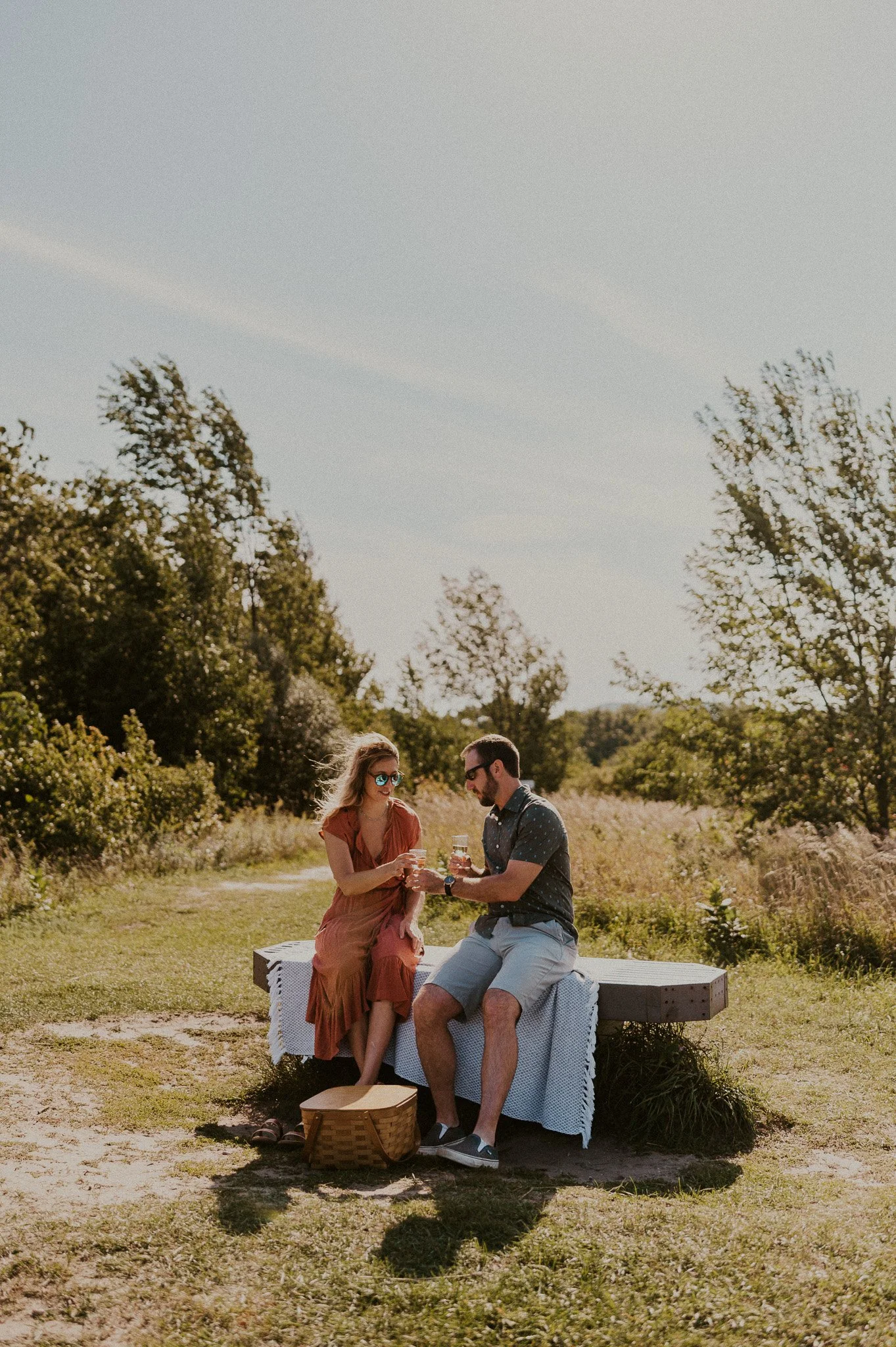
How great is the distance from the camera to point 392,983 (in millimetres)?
5324

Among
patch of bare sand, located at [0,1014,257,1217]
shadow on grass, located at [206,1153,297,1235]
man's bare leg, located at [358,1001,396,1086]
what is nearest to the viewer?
shadow on grass, located at [206,1153,297,1235]

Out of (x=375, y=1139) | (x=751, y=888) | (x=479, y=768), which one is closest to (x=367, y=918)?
(x=479, y=768)

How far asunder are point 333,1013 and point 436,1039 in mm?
523

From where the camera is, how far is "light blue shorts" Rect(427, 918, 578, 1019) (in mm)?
4949

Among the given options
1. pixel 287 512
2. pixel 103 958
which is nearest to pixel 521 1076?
pixel 103 958

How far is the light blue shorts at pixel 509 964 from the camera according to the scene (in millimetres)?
4949

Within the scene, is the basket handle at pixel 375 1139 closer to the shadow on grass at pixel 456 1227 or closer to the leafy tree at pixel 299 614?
the shadow on grass at pixel 456 1227

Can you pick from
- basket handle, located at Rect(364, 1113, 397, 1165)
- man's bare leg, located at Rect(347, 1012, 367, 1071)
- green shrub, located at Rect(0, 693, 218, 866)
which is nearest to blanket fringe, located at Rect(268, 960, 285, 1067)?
man's bare leg, located at Rect(347, 1012, 367, 1071)

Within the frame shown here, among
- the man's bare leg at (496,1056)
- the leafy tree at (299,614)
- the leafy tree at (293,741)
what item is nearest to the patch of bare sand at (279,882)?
the man's bare leg at (496,1056)

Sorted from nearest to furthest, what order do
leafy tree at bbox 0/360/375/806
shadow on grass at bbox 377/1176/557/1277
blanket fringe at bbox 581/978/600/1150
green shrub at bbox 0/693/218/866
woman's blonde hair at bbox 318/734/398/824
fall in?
shadow on grass at bbox 377/1176/557/1277 → blanket fringe at bbox 581/978/600/1150 → woman's blonde hair at bbox 318/734/398/824 → green shrub at bbox 0/693/218/866 → leafy tree at bbox 0/360/375/806

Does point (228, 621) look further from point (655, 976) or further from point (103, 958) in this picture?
point (655, 976)

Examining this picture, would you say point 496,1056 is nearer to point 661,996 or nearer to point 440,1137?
point 440,1137

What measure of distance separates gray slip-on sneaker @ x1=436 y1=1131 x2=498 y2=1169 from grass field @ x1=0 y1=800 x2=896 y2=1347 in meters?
0.06

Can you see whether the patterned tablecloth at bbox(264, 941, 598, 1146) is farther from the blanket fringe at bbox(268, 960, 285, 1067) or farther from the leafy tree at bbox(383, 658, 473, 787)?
the leafy tree at bbox(383, 658, 473, 787)
